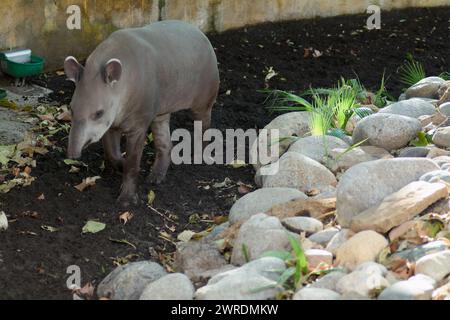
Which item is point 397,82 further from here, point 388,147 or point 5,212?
point 5,212

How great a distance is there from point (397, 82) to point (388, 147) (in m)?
2.53

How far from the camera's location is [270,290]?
4828 millimetres

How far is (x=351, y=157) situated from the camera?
681 cm

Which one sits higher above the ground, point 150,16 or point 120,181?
point 150,16

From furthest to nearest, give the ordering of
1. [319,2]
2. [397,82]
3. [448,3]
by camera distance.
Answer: [448,3], [319,2], [397,82]

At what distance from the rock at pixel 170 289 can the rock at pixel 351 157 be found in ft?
6.95

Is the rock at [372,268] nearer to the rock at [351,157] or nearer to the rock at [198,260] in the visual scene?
the rock at [198,260]

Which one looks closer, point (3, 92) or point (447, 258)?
point (447, 258)

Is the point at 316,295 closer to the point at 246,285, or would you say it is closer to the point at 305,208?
the point at 246,285

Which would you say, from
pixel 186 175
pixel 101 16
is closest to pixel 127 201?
pixel 186 175

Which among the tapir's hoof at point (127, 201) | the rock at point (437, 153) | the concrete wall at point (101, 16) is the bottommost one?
the tapir's hoof at point (127, 201)

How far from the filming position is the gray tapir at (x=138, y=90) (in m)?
6.06

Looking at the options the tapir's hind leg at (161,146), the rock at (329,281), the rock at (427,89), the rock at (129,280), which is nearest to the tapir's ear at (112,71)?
the tapir's hind leg at (161,146)

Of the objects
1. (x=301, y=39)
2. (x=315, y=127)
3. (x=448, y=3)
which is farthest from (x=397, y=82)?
(x=448, y=3)
